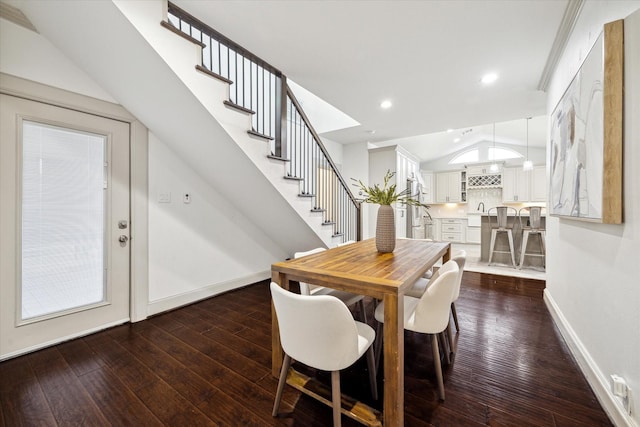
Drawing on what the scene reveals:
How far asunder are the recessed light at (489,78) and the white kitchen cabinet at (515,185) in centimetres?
525

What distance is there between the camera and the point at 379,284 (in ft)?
3.99

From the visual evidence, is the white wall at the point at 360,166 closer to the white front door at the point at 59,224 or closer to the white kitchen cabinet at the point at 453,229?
the white kitchen cabinet at the point at 453,229

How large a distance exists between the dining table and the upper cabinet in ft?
22.1

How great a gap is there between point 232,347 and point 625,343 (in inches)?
95.6

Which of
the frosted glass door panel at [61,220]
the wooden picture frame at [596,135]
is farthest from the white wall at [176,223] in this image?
the wooden picture frame at [596,135]

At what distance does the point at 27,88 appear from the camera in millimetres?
1894

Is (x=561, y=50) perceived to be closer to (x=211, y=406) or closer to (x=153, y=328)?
(x=211, y=406)

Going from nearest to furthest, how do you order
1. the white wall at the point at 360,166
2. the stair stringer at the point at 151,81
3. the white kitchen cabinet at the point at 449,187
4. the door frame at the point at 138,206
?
1. the stair stringer at the point at 151,81
2. the door frame at the point at 138,206
3. the white wall at the point at 360,166
4. the white kitchen cabinet at the point at 449,187

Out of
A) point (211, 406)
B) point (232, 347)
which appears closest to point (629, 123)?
point (211, 406)

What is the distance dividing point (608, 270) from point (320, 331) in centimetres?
168

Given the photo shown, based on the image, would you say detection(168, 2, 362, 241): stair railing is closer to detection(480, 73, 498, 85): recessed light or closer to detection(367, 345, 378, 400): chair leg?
detection(367, 345, 378, 400): chair leg

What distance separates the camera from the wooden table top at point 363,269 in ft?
4.12

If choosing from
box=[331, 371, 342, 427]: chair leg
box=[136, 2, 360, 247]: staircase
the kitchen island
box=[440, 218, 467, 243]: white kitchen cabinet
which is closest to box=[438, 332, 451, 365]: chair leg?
box=[331, 371, 342, 427]: chair leg

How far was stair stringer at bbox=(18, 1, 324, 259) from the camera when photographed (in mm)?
1582
